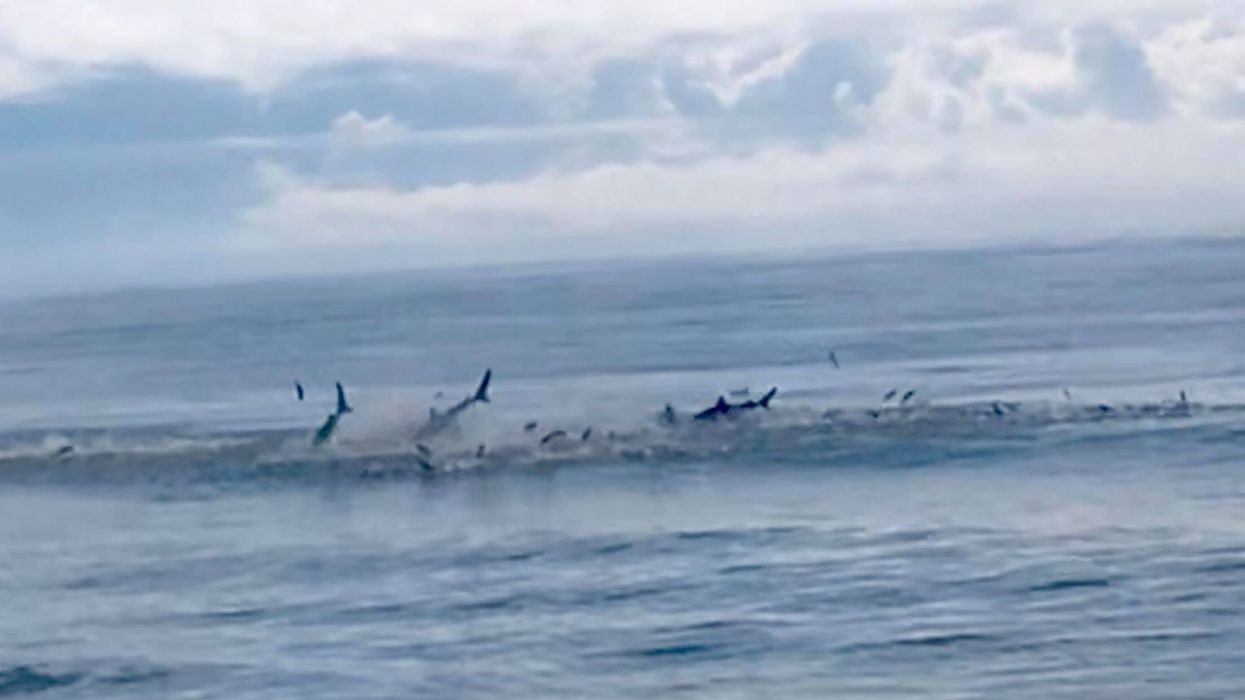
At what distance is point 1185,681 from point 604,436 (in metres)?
20.0

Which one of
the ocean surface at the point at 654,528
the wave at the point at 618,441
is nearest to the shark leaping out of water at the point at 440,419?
the ocean surface at the point at 654,528

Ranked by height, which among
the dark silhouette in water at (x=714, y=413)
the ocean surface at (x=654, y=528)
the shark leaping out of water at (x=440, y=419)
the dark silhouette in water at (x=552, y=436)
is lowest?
the ocean surface at (x=654, y=528)

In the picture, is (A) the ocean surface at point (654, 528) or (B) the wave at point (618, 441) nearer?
(A) the ocean surface at point (654, 528)

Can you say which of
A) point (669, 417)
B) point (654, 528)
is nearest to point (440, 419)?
point (669, 417)

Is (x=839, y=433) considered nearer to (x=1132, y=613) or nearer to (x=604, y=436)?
(x=604, y=436)

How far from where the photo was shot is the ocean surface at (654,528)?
23422 millimetres

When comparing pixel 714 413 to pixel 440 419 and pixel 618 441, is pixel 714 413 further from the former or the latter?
pixel 440 419

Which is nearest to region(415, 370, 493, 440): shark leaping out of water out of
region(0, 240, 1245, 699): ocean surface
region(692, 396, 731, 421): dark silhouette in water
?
A: region(0, 240, 1245, 699): ocean surface

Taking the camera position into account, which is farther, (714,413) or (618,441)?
(714,413)

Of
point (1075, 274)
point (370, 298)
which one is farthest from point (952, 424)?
point (370, 298)

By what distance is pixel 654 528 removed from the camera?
3134 cm

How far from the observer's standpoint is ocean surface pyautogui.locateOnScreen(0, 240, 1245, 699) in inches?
922

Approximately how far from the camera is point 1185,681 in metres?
21.8

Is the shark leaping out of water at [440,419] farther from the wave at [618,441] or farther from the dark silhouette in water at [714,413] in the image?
the dark silhouette in water at [714,413]
